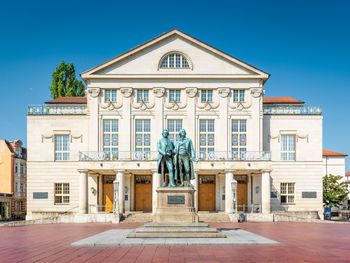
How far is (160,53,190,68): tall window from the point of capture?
49312mm

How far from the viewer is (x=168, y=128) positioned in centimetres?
4872

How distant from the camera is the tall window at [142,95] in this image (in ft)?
161

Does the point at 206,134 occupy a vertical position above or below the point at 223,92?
below

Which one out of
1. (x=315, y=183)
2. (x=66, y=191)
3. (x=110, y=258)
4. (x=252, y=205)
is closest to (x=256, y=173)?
(x=252, y=205)

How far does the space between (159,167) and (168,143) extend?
4.11ft

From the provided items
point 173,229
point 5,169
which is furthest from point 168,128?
point 5,169

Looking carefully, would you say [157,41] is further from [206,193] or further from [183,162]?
[183,162]

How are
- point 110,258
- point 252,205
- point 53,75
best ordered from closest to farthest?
point 110,258 < point 252,205 < point 53,75

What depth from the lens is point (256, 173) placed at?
156ft

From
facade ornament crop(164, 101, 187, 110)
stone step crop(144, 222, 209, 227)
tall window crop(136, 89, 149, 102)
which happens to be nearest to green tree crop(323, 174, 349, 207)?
facade ornament crop(164, 101, 187, 110)

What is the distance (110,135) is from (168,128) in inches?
216

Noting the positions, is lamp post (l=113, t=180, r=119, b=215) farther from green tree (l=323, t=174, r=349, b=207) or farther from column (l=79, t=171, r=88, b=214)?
green tree (l=323, t=174, r=349, b=207)

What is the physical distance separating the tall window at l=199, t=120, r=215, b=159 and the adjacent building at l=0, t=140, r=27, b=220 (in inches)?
1172

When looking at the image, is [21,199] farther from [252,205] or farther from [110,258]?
[110,258]
